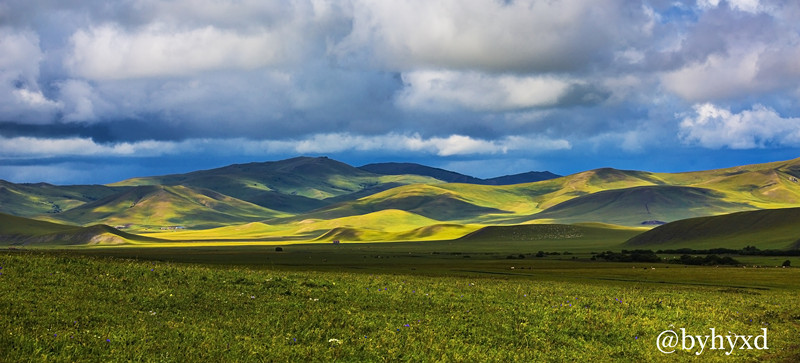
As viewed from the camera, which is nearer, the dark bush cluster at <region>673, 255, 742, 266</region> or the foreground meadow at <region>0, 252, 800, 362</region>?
the foreground meadow at <region>0, 252, 800, 362</region>

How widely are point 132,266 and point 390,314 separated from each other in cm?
1450

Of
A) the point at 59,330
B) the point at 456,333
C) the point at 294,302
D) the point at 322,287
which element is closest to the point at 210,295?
the point at 294,302

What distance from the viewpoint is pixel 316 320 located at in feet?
82.0

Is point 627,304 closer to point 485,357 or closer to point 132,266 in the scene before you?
point 485,357

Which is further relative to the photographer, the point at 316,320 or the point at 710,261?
the point at 710,261

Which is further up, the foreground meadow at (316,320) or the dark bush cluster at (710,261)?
the dark bush cluster at (710,261)

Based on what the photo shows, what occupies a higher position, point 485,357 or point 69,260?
point 69,260

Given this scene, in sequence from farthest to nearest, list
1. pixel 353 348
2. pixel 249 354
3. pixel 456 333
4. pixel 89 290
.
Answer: pixel 89 290 → pixel 456 333 → pixel 353 348 → pixel 249 354

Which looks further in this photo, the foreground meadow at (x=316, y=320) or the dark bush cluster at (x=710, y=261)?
the dark bush cluster at (x=710, y=261)

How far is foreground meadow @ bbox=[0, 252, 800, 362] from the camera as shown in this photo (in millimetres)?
20391

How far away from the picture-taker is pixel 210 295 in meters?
28.5

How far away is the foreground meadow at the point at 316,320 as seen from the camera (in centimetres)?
2039

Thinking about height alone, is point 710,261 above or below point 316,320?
above

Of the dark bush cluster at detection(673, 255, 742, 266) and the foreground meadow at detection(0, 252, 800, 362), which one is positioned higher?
the dark bush cluster at detection(673, 255, 742, 266)
